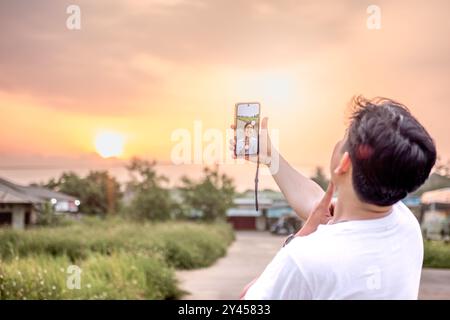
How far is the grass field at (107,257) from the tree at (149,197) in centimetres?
20

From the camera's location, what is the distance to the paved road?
5.63 m

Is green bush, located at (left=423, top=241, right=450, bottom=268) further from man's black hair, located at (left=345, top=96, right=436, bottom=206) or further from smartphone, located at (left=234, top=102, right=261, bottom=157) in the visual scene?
man's black hair, located at (left=345, top=96, right=436, bottom=206)

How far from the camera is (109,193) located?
7.52 meters

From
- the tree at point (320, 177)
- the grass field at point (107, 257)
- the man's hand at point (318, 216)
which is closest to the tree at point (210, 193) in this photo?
the grass field at point (107, 257)

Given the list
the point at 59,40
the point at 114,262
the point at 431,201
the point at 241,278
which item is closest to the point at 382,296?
the point at 59,40

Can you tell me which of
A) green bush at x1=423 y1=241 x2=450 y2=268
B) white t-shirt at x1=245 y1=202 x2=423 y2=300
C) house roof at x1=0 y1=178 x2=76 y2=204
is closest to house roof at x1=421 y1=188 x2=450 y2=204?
green bush at x1=423 y1=241 x2=450 y2=268

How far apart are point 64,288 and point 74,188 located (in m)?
2.31

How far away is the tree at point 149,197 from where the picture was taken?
8453mm

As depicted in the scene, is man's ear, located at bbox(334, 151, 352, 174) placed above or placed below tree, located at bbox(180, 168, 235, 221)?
above

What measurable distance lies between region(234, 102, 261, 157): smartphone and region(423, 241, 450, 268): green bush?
5.43 m

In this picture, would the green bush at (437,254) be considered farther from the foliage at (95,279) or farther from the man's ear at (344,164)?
the man's ear at (344,164)

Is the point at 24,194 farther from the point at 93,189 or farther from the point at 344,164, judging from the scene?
the point at 344,164

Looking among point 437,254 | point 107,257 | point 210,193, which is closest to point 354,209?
point 107,257
